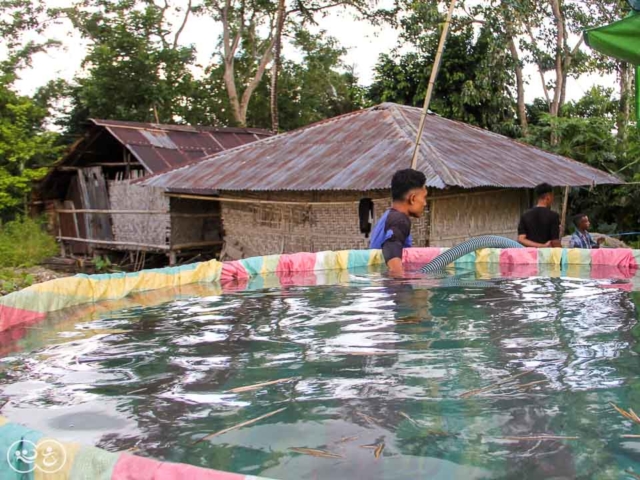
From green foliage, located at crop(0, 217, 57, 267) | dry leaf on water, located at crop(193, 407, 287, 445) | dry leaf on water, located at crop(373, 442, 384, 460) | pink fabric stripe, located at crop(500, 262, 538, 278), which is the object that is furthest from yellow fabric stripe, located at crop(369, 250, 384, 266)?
green foliage, located at crop(0, 217, 57, 267)

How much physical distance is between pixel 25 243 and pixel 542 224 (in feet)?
56.7

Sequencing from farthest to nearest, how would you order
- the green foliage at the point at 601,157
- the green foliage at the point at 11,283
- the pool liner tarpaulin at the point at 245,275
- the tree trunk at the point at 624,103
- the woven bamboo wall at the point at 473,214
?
the tree trunk at the point at 624,103, the green foliage at the point at 601,157, the woven bamboo wall at the point at 473,214, the green foliage at the point at 11,283, the pool liner tarpaulin at the point at 245,275

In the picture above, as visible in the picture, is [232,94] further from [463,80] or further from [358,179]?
[358,179]

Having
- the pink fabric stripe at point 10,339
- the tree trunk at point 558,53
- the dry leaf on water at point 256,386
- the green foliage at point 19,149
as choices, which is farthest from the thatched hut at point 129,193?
the dry leaf on water at point 256,386

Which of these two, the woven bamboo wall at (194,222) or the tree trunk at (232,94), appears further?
the tree trunk at (232,94)

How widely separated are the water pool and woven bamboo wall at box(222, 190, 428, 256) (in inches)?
279

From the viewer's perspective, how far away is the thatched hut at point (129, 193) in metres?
17.7

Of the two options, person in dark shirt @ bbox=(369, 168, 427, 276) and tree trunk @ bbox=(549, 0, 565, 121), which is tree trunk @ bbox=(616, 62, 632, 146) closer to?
tree trunk @ bbox=(549, 0, 565, 121)

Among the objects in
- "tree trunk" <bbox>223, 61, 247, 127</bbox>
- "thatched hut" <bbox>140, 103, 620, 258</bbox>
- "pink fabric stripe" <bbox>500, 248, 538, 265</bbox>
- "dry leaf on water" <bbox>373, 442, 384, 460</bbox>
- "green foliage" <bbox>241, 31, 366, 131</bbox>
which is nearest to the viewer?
"dry leaf on water" <bbox>373, 442, 384, 460</bbox>

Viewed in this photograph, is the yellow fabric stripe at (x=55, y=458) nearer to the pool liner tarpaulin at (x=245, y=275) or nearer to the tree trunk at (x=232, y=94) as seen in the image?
the pool liner tarpaulin at (x=245, y=275)

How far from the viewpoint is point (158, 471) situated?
2084mm

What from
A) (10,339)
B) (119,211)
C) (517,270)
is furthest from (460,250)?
(119,211)

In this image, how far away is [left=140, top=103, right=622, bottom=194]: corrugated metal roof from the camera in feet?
38.9

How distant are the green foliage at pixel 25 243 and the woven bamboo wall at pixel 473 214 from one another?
1238cm
